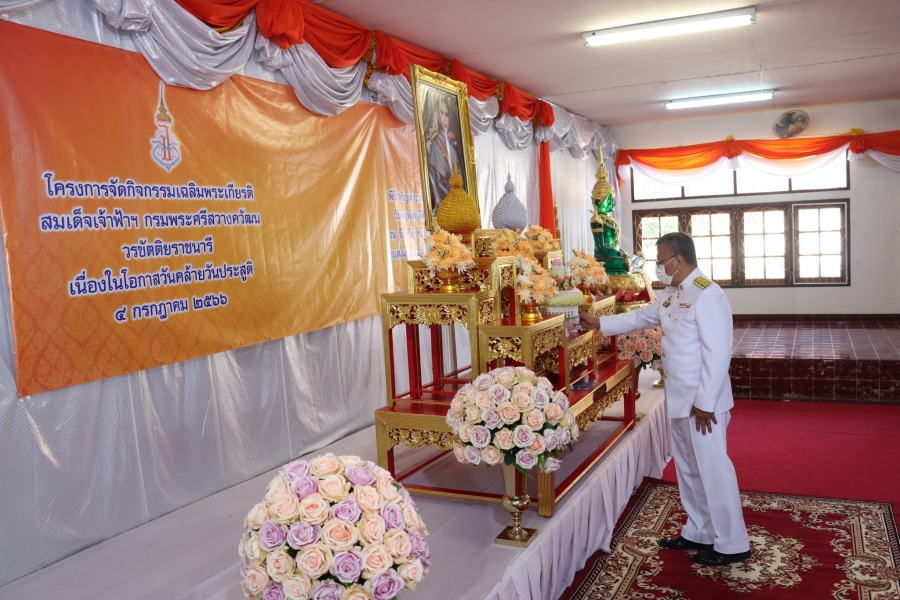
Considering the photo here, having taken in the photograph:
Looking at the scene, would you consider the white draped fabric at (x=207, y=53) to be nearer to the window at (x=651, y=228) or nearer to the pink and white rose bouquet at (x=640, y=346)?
the pink and white rose bouquet at (x=640, y=346)

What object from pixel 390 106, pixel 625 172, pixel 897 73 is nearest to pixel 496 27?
pixel 390 106

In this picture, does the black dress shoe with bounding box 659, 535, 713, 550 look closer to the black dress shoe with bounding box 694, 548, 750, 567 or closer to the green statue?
the black dress shoe with bounding box 694, 548, 750, 567

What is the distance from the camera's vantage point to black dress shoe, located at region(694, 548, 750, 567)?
3.25 meters

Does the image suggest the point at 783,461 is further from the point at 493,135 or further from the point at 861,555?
the point at 493,135

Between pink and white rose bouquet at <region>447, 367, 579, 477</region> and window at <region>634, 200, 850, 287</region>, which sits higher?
window at <region>634, 200, 850, 287</region>

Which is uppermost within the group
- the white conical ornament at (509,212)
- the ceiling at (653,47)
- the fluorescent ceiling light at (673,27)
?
the ceiling at (653,47)

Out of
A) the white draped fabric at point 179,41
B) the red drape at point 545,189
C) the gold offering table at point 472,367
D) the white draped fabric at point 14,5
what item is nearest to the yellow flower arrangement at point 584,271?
the gold offering table at point 472,367

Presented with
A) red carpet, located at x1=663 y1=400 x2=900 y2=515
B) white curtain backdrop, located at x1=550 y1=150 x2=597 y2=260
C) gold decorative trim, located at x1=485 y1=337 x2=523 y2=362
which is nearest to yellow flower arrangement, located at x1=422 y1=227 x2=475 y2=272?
gold decorative trim, located at x1=485 y1=337 x2=523 y2=362

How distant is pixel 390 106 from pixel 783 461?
12.5ft

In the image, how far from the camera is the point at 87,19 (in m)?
3.34

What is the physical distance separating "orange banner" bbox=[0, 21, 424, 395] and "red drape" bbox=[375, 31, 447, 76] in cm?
49

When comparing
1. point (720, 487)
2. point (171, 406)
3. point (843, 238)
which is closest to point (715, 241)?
point (843, 238)

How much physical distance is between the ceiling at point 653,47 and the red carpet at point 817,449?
3.24 m

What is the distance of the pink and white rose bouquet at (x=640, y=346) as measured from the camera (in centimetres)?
504
